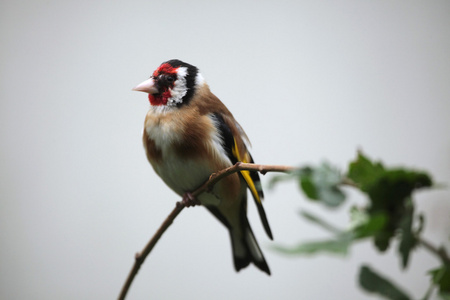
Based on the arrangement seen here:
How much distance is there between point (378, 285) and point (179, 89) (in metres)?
1.12

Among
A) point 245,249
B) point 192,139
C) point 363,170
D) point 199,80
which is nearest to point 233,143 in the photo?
point 192,139

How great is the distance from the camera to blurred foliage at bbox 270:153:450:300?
0.77 feet

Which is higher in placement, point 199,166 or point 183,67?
point 183,67

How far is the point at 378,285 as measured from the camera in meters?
0.24

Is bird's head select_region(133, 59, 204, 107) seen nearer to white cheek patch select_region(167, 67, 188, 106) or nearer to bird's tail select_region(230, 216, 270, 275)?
white cheek patch select_region(167, 67, 188, 106)

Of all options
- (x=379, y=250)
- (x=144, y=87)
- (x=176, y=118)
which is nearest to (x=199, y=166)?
(x=176, y=118)

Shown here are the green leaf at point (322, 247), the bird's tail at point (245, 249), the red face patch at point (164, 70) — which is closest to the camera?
the green leaf at point (322, 247)

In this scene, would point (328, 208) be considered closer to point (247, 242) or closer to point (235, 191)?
point (235, 191)

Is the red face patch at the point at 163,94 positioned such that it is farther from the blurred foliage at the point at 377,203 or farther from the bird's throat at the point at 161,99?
the blurred foliage at the point at 377,203

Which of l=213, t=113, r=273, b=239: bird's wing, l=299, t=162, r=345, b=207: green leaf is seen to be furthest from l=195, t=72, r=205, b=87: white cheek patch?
l=299, t=162, r=345, b=207: green leaf

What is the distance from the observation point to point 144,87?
1299mm

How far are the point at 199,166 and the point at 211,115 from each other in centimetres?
15

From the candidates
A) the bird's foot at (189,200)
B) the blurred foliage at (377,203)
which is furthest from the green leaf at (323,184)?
the bird's foot at (189,200)

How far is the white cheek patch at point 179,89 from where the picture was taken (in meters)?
1.30
